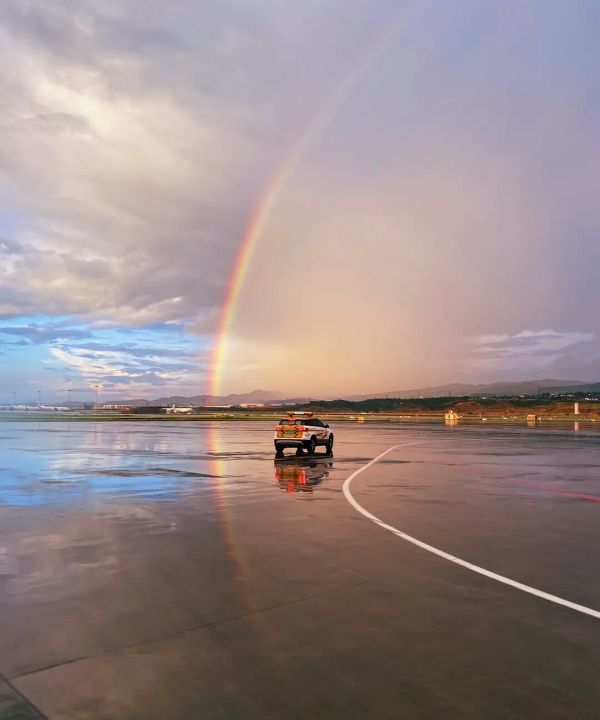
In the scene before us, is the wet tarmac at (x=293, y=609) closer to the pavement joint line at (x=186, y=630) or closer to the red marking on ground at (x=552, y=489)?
the pavement joint line at (x=186, y=630)

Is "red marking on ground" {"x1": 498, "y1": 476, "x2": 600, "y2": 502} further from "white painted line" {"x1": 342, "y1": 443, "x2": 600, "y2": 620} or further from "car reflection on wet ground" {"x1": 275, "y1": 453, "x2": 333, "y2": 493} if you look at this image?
"car reflection on wet ground" {"x1": 275, "y1": 453, "x2": 333, "y2": 493}

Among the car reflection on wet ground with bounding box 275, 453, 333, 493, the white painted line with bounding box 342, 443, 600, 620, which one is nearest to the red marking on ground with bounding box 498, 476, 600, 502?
the white painted line with bounding box 342, 443, 600, 620

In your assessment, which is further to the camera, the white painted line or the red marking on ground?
the red marking on ground

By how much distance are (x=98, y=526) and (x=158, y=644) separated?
20.6 ft

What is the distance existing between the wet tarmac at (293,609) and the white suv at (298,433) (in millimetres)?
13384

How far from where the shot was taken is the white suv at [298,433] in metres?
28.8

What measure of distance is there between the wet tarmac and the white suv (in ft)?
43.9

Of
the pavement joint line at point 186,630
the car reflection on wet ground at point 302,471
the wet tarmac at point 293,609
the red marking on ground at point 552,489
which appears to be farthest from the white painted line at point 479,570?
the red marking on ground at point 552,489

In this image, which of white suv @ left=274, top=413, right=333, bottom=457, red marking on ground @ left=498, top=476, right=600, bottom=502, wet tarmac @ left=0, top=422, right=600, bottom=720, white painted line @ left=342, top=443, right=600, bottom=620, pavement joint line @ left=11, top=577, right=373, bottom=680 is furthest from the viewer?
white suv @ left=274, top=413, right=333, bottom=457

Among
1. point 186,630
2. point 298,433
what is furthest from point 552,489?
point 298,433

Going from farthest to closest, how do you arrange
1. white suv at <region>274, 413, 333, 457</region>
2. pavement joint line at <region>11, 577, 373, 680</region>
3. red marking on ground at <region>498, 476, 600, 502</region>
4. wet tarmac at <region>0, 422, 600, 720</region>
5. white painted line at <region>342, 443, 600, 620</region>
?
1. white suv at <region>274, 413, 333, 457</region>
2. red marking on ground at <region>498, 476, 600, 502</region>
3. white painted line at <region>342, 443, 600, 620</region>
4. pavement joint line at <region>11, 577, 373, 680</region>
5. wet tarmac at <region>0, 422, 600, 720</region>

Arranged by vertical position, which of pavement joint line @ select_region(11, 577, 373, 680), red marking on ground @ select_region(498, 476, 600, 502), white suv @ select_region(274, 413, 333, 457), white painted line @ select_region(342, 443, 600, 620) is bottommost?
red marking on ground @ select_region(498, 476, 600, 502)

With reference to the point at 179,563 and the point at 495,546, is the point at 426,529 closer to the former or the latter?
the point at 495,546

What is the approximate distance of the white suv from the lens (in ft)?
94.4
